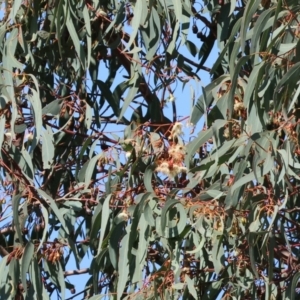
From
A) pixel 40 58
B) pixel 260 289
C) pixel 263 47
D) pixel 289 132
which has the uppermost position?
pixel 40 58

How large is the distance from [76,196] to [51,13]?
1.41 feet

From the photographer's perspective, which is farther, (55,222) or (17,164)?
(55,222)

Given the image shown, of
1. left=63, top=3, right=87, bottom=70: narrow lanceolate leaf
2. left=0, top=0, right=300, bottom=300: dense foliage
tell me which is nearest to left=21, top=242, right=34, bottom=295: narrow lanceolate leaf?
left=0, top=0, right=300, bottom=300: dense foliage

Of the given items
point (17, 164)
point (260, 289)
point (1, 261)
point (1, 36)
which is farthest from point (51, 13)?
point (260, 289)

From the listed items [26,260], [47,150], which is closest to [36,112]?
[47,150]

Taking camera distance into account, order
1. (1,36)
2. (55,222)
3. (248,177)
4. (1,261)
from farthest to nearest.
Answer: (55,222) → (1,36) → (1,261) → (248,177)

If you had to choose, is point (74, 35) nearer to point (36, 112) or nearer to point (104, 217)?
point (36, 112)

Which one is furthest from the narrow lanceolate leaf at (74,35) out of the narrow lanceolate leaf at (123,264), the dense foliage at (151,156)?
the narrow lanceolate leaf at (123,264)

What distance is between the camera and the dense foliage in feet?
Answer: 6.74

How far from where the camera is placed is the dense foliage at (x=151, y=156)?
2055 mm

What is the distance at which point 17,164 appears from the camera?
2.26 metres

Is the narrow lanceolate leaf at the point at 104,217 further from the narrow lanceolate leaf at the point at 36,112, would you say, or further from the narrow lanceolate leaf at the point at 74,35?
the narrow lanceolate leaf at the point at 74,35

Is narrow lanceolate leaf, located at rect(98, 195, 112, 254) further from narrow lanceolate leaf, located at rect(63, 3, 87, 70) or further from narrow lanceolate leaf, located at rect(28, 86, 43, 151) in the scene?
narrow lanceolate leaf, located at rect(63, 3, 87, 70)

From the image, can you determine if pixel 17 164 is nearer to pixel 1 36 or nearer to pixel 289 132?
pixel 1 36
